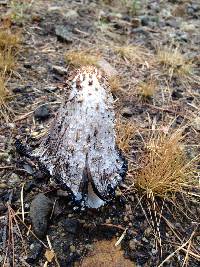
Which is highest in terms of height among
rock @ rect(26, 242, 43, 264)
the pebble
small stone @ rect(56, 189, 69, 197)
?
small stone @ rect(56, 189, 69, 197)

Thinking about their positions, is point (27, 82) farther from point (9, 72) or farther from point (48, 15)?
point (48, 15)

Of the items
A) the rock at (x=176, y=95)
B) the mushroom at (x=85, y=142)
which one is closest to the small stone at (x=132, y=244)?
the mushroom at (x=85, y=142)

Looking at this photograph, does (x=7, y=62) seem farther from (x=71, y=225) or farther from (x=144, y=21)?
(x=144, y=21)

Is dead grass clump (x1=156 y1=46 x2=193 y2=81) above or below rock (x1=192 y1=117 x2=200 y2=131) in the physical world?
above

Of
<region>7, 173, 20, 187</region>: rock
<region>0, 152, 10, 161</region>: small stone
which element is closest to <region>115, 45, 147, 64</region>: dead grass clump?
<region>0, 152, 10, 161</region>: small stone

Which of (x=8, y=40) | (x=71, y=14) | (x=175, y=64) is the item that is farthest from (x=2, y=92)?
(x=71, y=14)

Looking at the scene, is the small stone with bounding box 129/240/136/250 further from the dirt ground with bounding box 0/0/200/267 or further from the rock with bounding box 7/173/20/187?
the rock with bounding box 7/173/20/187
